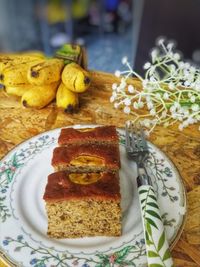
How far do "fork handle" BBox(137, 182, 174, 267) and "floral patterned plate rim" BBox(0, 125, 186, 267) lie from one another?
43mm

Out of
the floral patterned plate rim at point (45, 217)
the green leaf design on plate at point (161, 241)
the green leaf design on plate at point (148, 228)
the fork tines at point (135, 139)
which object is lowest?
the floral patterned plate rim at point (45, 217)

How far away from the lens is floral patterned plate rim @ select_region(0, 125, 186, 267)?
63 cm

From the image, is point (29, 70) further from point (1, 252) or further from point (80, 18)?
point (80, 18)

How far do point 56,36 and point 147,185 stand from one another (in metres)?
2.68

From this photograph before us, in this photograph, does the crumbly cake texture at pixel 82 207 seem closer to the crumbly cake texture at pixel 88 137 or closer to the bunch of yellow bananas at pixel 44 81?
the crumbly cake texture at pixel 88 137

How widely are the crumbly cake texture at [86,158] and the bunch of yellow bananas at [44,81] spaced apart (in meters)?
0.29

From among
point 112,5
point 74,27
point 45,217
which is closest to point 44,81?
point 45,217

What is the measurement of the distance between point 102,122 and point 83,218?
1.28 ft

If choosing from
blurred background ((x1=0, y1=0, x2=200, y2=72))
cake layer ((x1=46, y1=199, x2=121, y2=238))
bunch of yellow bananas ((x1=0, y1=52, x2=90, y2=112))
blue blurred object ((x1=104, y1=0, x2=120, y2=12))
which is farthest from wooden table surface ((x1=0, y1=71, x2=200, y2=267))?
blue blurred object ((x1=104, y1=0, x2=120, y2=12))

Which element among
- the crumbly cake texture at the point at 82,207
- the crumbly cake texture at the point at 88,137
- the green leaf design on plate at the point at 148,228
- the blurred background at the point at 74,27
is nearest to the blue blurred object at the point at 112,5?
the blurred background at the point at 74,27

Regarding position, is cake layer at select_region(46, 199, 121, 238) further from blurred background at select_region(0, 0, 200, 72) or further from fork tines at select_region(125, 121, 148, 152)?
blurred background at select_region(0, 0, 200, 72)

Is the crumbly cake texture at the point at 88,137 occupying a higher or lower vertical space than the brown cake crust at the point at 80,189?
higher

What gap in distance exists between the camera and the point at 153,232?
2.01 ft

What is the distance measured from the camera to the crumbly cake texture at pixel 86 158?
73 cm
